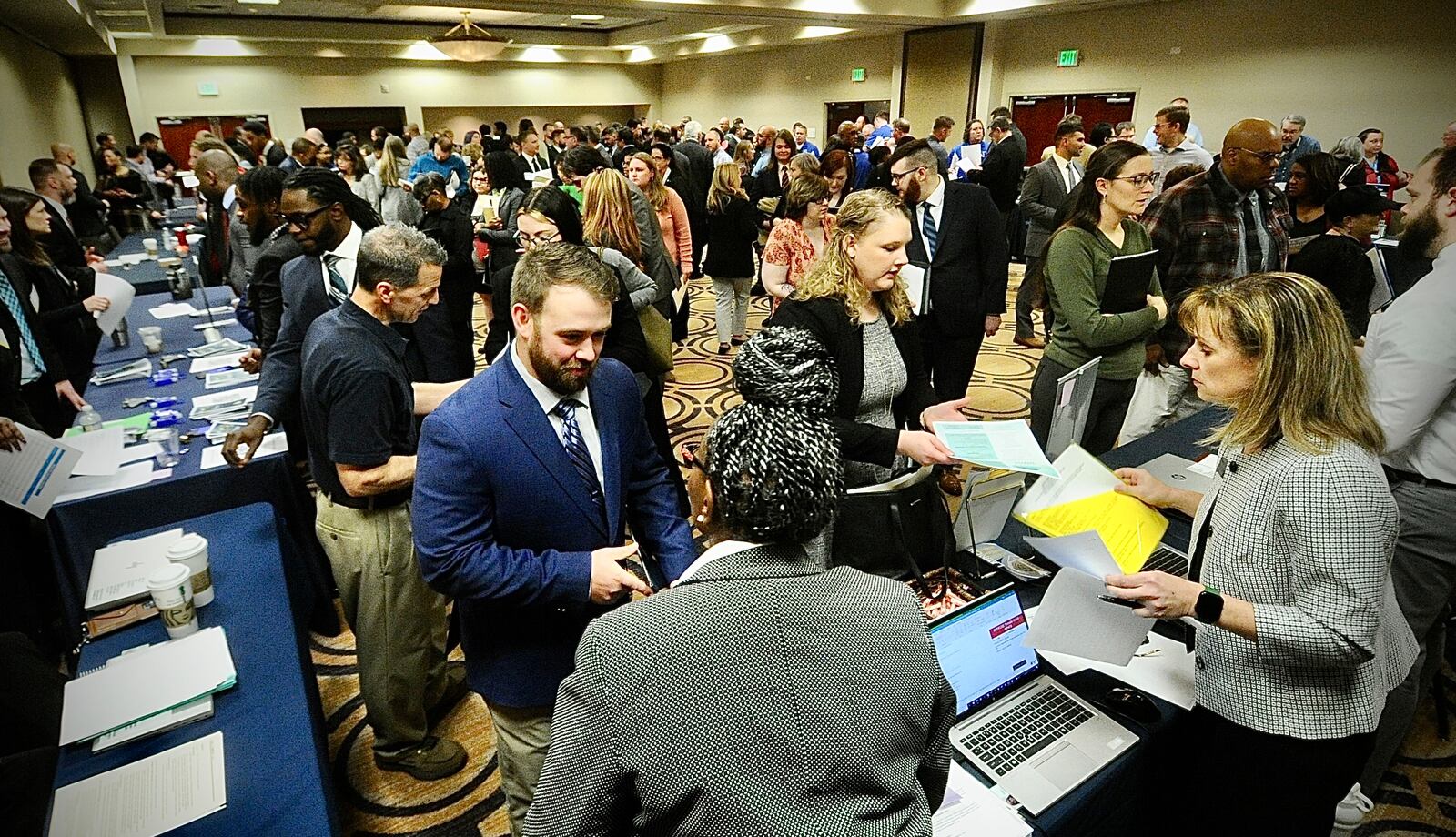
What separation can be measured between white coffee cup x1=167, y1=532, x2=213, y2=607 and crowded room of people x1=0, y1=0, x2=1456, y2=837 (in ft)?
0.04

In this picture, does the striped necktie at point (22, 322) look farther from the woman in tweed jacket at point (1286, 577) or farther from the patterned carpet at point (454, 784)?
the woman in tweed jacket at point (1286, 577)

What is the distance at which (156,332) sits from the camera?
403cm

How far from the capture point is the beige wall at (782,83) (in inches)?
590

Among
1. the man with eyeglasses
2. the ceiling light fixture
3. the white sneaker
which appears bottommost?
the white sneaker

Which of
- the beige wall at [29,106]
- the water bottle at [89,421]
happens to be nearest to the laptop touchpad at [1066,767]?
the water bottle at [89,421]

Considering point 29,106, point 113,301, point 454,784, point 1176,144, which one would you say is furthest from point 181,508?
point 29,106

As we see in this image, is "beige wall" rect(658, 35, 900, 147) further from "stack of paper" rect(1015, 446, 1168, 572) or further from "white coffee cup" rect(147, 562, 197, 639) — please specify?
"white coffee cup" rect(147, 562, 197, 639)

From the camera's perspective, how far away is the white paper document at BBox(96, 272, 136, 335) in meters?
3.71

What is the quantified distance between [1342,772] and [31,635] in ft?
13.2

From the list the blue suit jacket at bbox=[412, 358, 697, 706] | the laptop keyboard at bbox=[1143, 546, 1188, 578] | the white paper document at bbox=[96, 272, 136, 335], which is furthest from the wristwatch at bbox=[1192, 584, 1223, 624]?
the white paper document at bbox=[96, 272, 136, 335]

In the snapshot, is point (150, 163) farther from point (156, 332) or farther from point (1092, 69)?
point (1092, 69)

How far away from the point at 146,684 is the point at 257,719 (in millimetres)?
270

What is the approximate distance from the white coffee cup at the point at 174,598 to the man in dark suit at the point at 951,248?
2956 millimetres

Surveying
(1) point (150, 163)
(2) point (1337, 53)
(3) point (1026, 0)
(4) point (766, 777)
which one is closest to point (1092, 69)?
(3) point (1026, 0)
